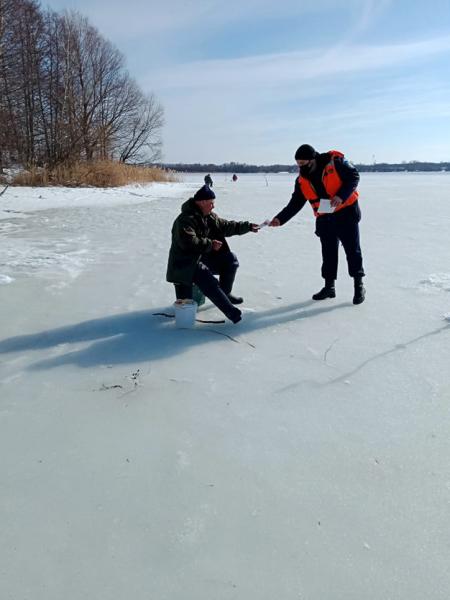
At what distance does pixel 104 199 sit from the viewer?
43.3 ft

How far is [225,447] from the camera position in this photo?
186 centimetres

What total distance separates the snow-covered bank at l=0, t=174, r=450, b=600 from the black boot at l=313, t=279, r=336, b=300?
0.10m

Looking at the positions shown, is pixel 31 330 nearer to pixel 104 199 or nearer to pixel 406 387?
pixel 406 387

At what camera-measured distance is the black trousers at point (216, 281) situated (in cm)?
317

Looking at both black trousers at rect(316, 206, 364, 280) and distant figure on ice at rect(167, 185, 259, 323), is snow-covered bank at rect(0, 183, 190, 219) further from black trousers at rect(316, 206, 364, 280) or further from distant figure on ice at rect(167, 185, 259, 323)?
black trousers at rect(316, 206, 364, 280)

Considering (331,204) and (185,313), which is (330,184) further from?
(185,313)

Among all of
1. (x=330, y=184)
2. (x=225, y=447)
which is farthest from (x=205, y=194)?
(x=225, y=447)

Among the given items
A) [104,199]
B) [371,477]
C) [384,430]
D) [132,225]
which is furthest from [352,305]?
[104,199]

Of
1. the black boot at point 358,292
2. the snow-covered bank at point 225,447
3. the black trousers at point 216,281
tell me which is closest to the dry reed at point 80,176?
the snow-covered bank at point 225,447

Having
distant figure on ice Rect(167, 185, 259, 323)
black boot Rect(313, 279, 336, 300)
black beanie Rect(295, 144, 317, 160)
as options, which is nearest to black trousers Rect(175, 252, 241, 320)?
distant figure on ice Rect(167, 185, 259, 323)

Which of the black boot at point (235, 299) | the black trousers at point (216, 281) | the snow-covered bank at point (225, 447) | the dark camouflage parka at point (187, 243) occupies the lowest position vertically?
the snow-covered bank at point (225, 447)

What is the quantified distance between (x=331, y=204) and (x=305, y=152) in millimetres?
467

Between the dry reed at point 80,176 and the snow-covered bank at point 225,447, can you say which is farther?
the dry reed at point 80,176

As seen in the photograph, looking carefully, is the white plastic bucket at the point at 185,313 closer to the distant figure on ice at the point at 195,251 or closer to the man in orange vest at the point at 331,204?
the distant figure on ice at the point at 195,251
